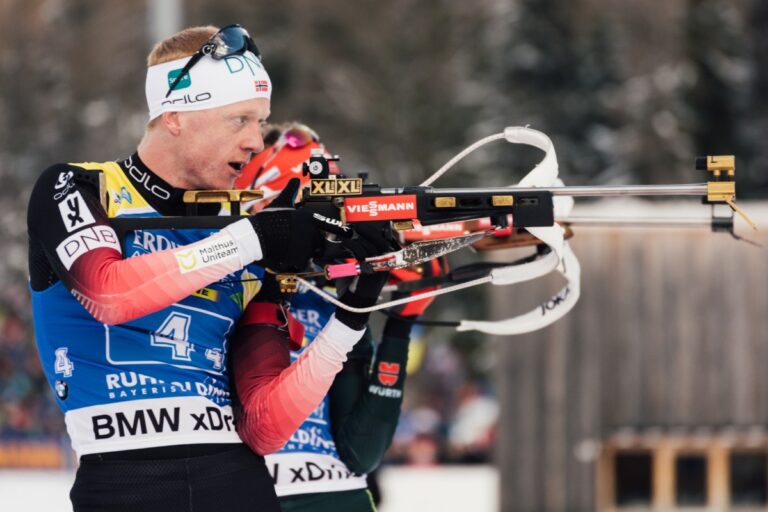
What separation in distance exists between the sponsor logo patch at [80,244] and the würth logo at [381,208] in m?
0.64

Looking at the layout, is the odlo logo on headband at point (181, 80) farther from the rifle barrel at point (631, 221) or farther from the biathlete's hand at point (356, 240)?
the rifle barrel at point (631, 221)

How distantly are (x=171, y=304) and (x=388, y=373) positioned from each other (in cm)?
129

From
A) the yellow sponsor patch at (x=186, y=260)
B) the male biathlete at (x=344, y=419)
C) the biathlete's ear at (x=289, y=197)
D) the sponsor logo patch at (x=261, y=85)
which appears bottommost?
the male biathlete at (x=344, y=419)

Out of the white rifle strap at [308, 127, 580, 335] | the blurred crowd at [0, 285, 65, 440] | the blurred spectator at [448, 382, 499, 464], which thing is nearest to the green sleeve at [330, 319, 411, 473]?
the white rifle strap at [308, 127, 580, 335]

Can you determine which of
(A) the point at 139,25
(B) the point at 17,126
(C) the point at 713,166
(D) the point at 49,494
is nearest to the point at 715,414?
(D) the point at 49,494

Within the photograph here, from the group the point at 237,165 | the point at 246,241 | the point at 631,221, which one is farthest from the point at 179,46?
the point at 631,221

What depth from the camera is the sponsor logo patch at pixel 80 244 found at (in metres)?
3.60

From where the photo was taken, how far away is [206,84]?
3.90m

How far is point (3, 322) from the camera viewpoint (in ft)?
65.6

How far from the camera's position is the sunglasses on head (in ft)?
12.9

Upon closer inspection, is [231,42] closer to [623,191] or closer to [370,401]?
[623,191]

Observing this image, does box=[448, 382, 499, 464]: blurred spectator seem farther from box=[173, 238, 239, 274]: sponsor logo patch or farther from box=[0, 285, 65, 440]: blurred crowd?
box=[173, 238, 239, 274]: sponsor logo patch

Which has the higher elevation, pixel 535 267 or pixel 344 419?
pixel 535 267

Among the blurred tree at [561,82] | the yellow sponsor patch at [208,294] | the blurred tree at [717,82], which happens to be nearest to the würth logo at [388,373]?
the yellow sponsor patch at [208,294]
